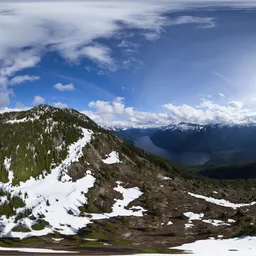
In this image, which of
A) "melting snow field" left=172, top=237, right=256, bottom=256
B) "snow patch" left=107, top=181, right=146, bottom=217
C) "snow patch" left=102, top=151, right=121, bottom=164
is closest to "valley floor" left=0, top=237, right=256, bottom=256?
"melting snow field" left=172, top=237, right=256, bottom=256

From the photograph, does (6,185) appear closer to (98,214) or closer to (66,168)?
(66,168)

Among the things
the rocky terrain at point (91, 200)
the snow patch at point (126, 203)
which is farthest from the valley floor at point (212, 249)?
the snow patch at point (126, 203)

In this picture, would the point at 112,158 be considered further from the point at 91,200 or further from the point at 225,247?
the point at 225,247

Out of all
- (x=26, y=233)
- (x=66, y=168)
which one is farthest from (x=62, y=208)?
(x=66, y=168)

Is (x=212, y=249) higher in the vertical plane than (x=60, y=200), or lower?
lower

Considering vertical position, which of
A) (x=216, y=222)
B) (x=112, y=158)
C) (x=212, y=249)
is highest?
(x=112, y=158)

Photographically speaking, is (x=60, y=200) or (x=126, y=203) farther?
(x=126, y=203)

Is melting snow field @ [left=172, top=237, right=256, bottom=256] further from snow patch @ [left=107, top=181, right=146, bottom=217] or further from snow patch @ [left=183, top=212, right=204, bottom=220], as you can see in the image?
snow patch @ [left=107, top=181, right=146, bottom=217]

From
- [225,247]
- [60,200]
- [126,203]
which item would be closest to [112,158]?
[126,203]
